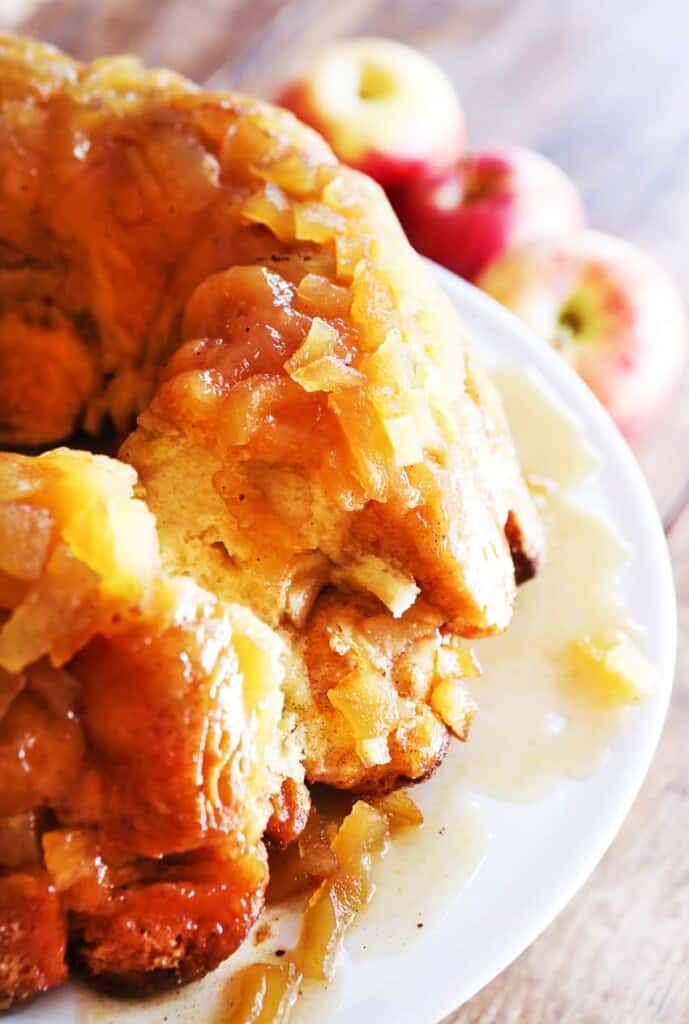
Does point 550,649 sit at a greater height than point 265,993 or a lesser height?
greater

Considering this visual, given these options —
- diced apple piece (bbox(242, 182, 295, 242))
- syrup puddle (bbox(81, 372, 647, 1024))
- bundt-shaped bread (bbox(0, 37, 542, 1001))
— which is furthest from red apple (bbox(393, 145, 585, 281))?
diced apple piece (bbox(242, 182, 295, 242))

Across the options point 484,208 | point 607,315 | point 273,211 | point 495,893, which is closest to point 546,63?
point 484,208

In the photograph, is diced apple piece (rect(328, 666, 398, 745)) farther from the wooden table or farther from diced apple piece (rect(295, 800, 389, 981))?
the wooden table

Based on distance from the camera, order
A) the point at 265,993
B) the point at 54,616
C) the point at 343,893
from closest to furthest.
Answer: the point at 54,616 < the point at 265,993 < the point at 343,893

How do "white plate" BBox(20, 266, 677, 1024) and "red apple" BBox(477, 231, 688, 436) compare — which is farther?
"red apple" BBox(477, 231, 688, 436)

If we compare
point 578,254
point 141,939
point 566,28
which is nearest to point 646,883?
point 141,939

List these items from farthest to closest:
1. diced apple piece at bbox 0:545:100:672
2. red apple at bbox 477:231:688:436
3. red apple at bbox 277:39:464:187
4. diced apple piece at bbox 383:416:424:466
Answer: red apple at bbox 277:39:464:187
red apple at bbox 477:231:688:436
diced apple piece at bbox 383:416:424:466
diced apple piece at bbox 0:545:100:672

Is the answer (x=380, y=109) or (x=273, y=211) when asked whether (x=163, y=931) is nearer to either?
(x=273, y=211)
